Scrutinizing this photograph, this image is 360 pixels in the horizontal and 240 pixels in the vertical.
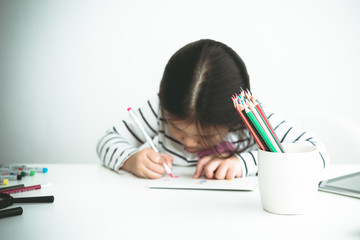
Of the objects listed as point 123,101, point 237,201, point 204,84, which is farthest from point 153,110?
point 237,201

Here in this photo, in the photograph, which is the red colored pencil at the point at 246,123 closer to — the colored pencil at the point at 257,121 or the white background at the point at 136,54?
the colored pencil at the point at 257,121

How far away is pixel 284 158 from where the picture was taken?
1.35 ft

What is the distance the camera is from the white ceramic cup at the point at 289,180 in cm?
41

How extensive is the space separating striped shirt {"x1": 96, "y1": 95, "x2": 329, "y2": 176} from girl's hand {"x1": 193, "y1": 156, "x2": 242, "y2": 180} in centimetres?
2

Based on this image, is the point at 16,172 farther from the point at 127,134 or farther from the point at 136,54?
the point at 136,54

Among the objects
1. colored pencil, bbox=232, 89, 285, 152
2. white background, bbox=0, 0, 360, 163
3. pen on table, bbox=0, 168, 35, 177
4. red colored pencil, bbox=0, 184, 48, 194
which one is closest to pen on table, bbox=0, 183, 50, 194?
red colored pencil, bbox=0, 184, 48, 194

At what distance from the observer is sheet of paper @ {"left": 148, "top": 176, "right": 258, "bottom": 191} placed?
1.84 feet

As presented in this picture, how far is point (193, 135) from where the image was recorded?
2.48 ft

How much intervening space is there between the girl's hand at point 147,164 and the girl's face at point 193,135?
8cm

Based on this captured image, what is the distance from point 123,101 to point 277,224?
3.23ft

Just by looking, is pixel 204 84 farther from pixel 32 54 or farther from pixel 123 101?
pixel 32 54

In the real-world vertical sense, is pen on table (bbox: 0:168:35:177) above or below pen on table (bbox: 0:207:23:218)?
above

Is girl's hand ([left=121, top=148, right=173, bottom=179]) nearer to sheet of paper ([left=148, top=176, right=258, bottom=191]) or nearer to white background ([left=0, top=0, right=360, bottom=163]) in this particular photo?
sheet of paper ([left=148, top=176, right=258, bottom=191])

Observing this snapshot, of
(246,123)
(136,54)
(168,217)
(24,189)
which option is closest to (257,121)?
(246,123)
